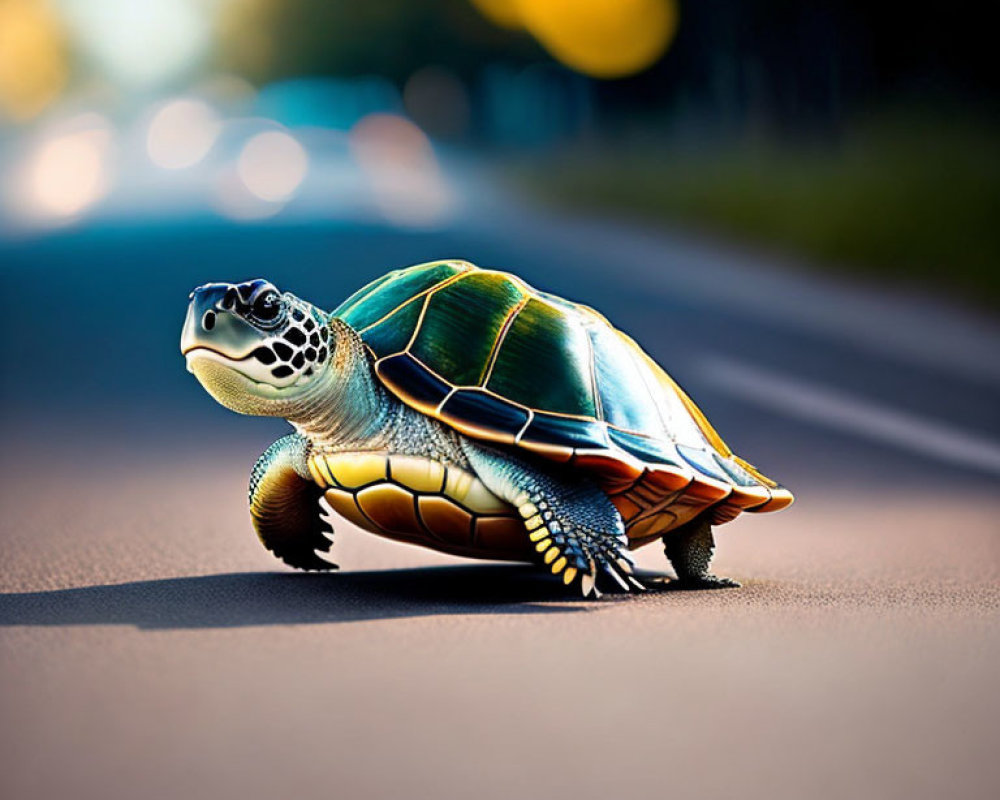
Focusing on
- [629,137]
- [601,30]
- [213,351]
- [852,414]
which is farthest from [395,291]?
[601,30]

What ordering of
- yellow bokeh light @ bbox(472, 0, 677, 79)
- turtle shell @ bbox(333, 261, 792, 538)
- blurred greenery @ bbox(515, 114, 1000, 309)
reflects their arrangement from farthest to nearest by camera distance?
yellow bokeh light @ bbox(472, 0, 677, 79)
blurred greenery @ bbox(515, 114, 1000, 309)
turtle shell @ bbox(333, 261, 792, 538)

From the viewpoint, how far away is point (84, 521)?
4.92 meters

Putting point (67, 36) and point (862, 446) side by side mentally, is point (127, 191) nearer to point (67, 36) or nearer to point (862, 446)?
point (862, 446)

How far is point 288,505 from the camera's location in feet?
13.3

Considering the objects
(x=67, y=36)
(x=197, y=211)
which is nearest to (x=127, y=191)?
(x=197, y=211)

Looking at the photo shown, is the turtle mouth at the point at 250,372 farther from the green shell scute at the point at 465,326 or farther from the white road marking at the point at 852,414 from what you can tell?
the white road marking at the point at 852,414

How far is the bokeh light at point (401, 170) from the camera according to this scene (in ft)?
59.1

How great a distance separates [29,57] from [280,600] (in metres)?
76.3

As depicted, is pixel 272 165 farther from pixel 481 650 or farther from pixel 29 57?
pixel 29 57

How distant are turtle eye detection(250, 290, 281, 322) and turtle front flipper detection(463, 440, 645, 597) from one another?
61 cm

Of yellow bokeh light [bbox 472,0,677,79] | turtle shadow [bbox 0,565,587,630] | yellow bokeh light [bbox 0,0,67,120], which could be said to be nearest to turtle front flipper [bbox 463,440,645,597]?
turtle shadow [bbox 0,565,587,630]

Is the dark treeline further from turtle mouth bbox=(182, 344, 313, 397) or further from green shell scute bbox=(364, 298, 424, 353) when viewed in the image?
turtle mouth bbox=(182, 344, 313, 397)

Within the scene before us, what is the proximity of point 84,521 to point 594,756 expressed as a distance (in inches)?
121

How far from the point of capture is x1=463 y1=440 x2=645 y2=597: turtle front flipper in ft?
11.4
